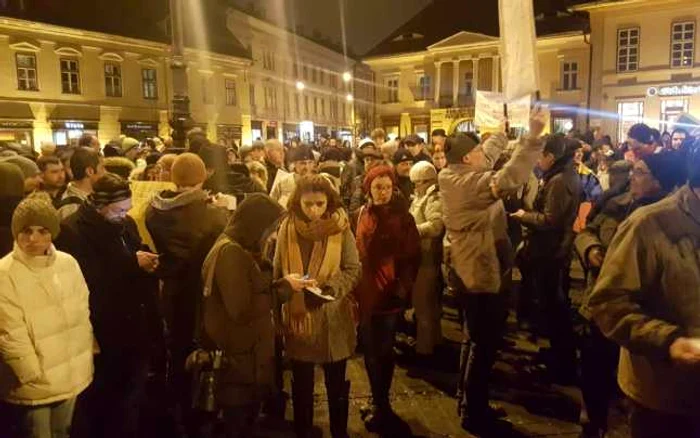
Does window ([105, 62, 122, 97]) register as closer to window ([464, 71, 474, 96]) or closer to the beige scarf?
window ([464, 71, 474, 96])

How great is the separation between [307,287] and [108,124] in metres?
33.0

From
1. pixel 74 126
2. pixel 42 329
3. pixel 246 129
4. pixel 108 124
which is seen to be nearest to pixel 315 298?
pixel 42 329

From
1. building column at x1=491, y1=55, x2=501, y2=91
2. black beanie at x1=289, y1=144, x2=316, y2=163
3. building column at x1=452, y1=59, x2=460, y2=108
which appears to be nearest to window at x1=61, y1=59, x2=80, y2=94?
building column at x1=452, y1=59, x2=460, y2=108

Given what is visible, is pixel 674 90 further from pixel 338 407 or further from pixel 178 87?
pixel 338 407

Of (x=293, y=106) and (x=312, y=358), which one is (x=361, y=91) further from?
(x=312, y=358)

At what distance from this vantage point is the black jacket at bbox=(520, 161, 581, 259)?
540 centimetres

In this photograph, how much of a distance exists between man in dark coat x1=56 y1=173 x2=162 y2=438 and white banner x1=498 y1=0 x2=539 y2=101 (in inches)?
108

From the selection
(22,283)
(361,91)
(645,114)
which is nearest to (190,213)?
(22,283)

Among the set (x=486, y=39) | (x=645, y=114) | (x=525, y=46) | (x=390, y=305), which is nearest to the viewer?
(x=525, y=46)

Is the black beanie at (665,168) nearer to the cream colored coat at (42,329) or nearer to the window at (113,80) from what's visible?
the cream colored coat at (42,329)

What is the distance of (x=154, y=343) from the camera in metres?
4.67

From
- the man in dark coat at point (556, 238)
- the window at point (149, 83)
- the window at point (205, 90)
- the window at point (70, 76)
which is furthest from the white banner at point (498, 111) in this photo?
the window at point (205, 90)

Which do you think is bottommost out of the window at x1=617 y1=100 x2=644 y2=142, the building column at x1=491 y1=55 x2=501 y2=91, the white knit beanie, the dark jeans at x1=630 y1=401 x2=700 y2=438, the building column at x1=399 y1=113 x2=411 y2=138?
the dark jeans at x1=630 y1=401 x2=700 y2=438

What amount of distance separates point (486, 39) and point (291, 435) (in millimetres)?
42835
